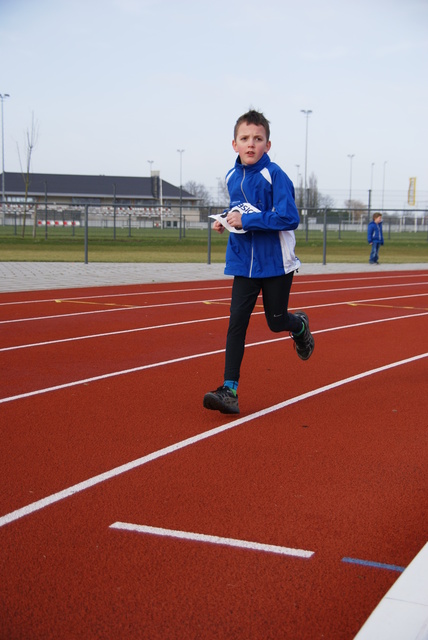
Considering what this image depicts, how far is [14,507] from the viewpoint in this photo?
3447 mm

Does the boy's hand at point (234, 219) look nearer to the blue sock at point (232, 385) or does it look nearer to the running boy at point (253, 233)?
the running boy at point (253, 233)

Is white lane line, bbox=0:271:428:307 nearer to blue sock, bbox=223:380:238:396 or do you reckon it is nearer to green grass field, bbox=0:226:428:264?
blue sock, bbox=223:380:238:396

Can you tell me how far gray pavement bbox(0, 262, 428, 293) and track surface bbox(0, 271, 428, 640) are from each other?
6774 millimetres

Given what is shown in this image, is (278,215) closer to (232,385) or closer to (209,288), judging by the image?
(232,385)

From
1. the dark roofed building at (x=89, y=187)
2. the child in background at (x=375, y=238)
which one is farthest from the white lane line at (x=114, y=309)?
the dark roofed building at (x=89, y=187)

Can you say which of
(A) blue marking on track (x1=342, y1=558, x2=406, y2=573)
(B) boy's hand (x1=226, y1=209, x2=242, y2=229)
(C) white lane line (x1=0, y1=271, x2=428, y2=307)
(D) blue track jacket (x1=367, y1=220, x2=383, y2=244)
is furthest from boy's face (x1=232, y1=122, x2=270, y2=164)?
(D) blue track jacket (x1=367, y1=220, x2=383, y2=244)

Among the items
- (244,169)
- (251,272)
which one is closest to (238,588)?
(251,272)

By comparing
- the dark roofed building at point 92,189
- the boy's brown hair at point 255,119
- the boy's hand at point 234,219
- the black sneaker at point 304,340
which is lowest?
the black sneaker at point 304,340

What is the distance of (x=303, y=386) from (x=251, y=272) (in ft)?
4.66

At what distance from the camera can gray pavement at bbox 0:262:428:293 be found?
1452cm

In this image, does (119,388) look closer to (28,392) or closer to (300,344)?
(28,392)

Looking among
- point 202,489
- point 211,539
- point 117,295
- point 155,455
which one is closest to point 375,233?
point 117,295

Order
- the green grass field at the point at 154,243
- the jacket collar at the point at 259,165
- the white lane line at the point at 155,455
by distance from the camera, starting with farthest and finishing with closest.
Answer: the green grass field at the point at 154,243
the jacket collar at the point at 259,165
the white lane line at the point at 155,455

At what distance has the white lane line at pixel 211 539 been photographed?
3012 millimetres
